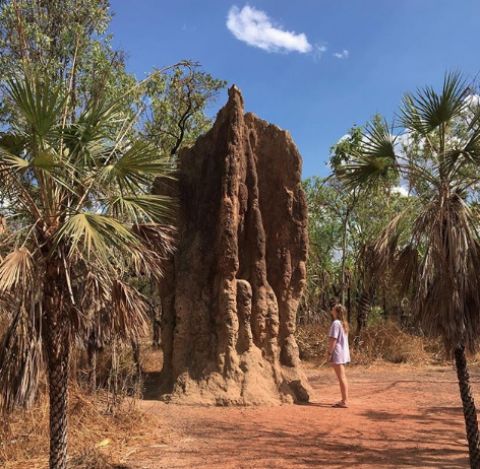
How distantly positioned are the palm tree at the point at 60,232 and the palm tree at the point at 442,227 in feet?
8.94

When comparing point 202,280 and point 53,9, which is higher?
point 53,9

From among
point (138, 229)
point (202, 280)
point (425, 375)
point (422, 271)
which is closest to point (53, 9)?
point (202, 280)

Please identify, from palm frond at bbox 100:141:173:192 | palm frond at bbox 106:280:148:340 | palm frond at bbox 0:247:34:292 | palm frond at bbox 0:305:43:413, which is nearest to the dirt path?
palm frond at bbox 106:280:148:340

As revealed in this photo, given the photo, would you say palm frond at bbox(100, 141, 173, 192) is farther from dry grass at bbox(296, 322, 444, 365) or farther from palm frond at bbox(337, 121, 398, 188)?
dry grass at bbox(296, 322, 444, 365)

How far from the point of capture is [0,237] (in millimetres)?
5277

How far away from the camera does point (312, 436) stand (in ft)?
25.7

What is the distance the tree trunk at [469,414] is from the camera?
20.0ft

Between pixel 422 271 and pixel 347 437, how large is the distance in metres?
2.99

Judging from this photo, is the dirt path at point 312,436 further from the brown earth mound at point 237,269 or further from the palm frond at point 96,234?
the palm frond at point 96,234

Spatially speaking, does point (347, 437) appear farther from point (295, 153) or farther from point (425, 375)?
point (425, 375)

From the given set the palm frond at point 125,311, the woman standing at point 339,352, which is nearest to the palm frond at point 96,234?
the palm frond at point 125,311

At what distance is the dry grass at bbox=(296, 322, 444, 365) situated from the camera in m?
17.9

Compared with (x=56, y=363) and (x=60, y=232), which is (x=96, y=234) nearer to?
(x=60, y=232)

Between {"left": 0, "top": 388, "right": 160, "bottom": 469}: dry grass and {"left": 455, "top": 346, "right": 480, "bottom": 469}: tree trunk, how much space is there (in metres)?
3.95
